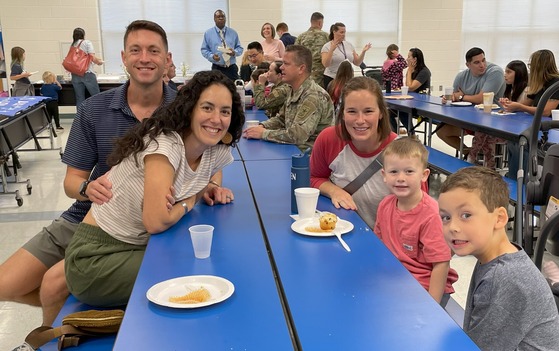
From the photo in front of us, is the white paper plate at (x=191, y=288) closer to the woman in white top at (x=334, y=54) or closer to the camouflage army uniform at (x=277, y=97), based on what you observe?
the camouflage army uniform at (x=277, y=97)

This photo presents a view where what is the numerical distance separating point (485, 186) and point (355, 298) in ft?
1.48

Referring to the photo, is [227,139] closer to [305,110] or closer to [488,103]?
[305,110]

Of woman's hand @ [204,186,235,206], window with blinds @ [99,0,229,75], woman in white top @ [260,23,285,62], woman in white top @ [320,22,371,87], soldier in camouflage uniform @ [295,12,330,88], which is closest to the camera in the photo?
woman's hand @ [204,186,235,206]

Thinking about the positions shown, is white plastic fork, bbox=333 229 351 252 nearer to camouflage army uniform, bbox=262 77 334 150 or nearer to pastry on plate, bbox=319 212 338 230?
pastry on plate, bbox=319 212 338 230

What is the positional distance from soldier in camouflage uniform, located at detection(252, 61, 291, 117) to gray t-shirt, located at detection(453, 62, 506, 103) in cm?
229

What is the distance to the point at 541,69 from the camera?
459cm

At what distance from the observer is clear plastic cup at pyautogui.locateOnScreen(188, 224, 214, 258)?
62.3 inches

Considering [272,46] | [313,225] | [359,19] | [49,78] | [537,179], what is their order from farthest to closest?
[359,19] → [49,78] → [272,46] → [537,179] → [313,225]

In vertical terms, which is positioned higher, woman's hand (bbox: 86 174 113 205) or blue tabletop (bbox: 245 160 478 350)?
woman's hand (bbox: 86 174 113 205)

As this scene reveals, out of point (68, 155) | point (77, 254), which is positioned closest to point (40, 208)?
point (68, 155)

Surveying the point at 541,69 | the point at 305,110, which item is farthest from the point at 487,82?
the point at 305,110

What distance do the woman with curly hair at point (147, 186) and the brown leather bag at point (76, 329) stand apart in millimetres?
187

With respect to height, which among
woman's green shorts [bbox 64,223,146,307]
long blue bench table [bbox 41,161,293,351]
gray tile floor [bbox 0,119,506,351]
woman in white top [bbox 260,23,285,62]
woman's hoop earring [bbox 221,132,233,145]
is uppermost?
woman in white top [bbox 260,23,285,62]

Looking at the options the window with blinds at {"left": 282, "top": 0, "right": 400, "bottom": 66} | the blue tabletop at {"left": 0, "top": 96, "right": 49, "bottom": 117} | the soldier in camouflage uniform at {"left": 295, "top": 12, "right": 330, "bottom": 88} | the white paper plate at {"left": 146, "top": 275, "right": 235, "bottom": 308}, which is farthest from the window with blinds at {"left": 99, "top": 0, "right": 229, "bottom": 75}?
the white paper plate at {"left": 146, "top": 275, "right": 235, "bottom": 308}
